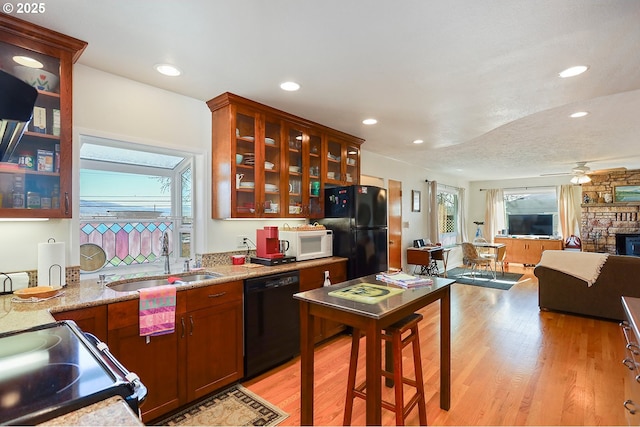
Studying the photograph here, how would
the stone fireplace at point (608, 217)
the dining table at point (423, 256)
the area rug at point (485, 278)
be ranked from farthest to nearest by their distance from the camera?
1. the stone fireplace at point (608, 217)
2. the area rug at point (485, 278)
3. the dining table at point (423, 256)

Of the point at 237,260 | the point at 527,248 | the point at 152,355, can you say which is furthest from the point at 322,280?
the point at 527,248

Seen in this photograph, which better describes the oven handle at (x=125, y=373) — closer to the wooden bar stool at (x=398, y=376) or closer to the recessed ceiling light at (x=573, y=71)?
the wooden bar stool at (x=398, y=376)

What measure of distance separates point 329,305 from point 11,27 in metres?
2.33

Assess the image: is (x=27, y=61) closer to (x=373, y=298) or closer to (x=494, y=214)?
(x=373, y=298)

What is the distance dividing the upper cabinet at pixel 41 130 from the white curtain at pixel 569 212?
9.88m

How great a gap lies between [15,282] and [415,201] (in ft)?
19.6

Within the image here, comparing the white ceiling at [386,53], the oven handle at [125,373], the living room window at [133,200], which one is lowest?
the oven handle at [125,373]

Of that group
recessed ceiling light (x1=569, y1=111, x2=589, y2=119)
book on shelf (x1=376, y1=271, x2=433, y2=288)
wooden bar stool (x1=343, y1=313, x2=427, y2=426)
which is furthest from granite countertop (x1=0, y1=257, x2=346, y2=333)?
recessed ceiling light (x1=569, y1=111, x2=589, y2=119)

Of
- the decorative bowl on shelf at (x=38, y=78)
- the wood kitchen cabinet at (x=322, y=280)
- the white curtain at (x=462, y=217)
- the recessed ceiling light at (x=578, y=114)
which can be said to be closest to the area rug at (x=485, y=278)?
the white curtain at (x=462, y=217)

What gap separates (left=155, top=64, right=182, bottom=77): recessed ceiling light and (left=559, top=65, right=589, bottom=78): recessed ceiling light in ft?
9.17

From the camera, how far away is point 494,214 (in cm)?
902

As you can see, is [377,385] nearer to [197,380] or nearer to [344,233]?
[197,380]

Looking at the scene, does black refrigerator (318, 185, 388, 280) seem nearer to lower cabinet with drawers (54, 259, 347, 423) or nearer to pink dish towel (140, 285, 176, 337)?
lower cabinet with drawers (54, 259, 347, 423)

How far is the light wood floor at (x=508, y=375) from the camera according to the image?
213cm
